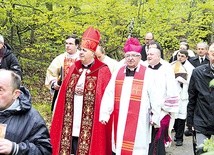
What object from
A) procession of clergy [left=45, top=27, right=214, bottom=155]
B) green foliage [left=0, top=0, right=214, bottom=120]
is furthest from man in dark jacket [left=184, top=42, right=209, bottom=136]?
procession of clergy [left=45, top=27, right=214, bottom=155]

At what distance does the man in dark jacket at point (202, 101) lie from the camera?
6387 millimetres

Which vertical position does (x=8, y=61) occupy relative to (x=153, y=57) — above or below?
below

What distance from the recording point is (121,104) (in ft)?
21.6

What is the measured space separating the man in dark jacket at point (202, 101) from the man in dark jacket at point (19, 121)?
10.3 ft

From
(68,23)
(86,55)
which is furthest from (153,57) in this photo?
(68,23)

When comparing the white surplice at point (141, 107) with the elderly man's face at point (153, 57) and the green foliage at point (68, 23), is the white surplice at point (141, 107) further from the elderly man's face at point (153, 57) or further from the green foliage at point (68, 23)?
the green foliage at point (68, 23)

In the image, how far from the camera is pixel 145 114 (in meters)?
6.50

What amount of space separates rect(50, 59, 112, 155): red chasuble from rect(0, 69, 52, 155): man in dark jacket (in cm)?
300

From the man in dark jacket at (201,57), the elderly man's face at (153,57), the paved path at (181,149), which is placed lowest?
the paved path at (181,149)

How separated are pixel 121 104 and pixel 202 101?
1167mm

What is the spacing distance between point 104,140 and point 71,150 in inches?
21.9

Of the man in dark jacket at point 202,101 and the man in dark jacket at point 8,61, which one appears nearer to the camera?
the man in dark jacket at point 202,101

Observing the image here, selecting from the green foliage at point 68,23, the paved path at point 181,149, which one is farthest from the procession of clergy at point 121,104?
the green foliage at point 68,23

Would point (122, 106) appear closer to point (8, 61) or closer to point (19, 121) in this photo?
point (8, 61)
